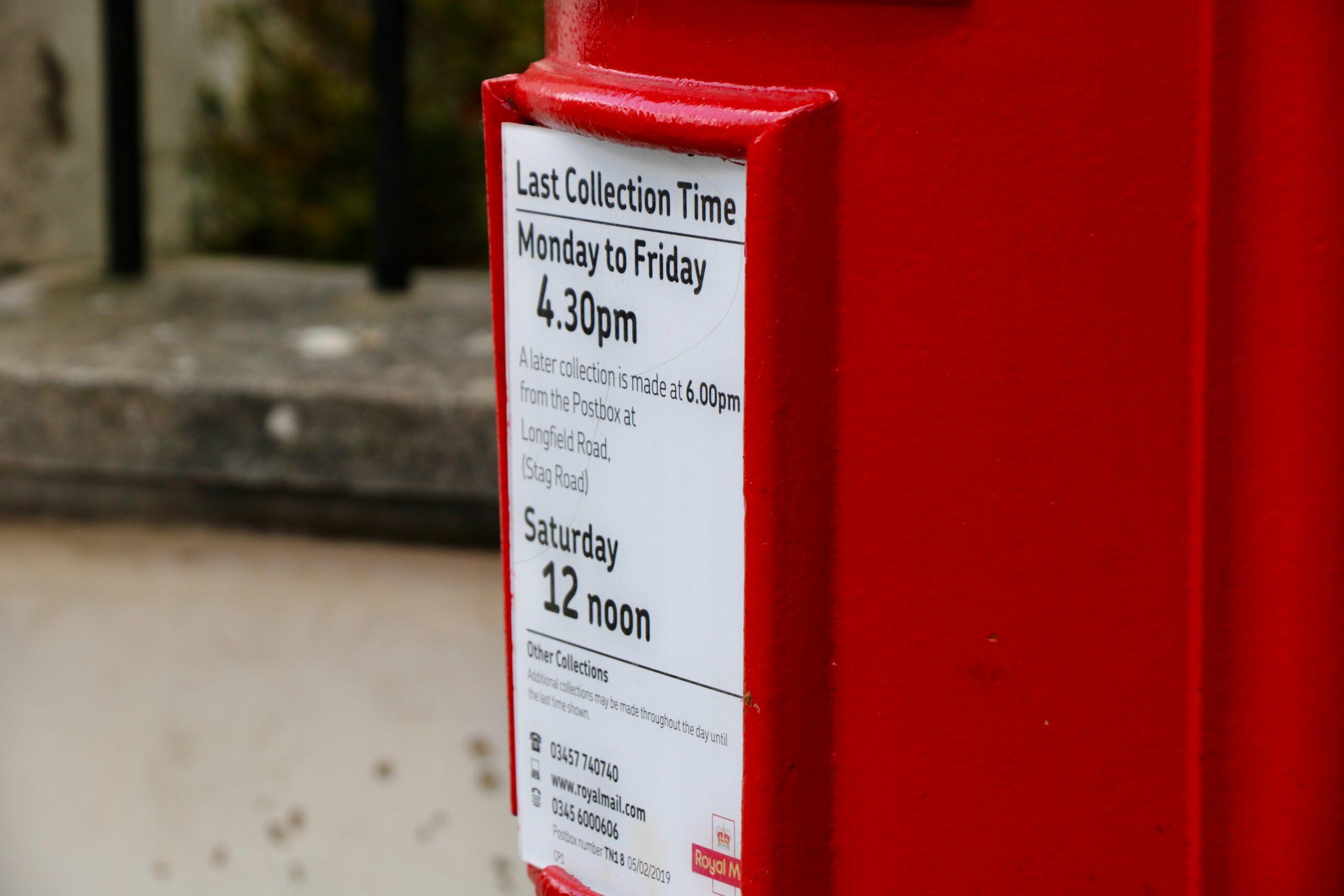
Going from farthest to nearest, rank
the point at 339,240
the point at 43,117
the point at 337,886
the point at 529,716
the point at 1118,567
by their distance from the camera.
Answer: the point at 339,240, the point at 43,117, the point at 337,886, the point at 529,716, the point at 1118,567

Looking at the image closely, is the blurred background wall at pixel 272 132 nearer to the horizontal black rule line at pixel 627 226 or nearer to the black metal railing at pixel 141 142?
the black metal railing at pixel 141 142

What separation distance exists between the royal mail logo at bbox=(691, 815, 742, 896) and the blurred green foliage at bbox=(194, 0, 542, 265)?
244 centimetres

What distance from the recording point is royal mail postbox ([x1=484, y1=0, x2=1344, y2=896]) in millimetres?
755

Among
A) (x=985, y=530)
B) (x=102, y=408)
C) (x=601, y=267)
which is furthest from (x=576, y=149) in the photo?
(x=102, y=408)

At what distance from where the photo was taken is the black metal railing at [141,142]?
2.35 metres

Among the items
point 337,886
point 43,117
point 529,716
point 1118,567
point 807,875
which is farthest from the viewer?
point 43,117

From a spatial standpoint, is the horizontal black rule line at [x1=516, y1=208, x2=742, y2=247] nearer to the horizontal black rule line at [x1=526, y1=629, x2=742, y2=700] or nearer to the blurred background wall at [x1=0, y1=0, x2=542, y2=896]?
the horizontal black rule line at [x1=526, y1=629, x2=742, y2=700]

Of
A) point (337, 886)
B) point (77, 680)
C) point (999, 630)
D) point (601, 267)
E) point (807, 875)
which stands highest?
point (601, 267)

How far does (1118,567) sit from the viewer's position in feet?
2.63

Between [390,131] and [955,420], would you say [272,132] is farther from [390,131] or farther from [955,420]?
[955,420]

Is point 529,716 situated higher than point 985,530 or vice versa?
point 985,530

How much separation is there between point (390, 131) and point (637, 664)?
159 centimetres

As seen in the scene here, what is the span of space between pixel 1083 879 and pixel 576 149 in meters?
0.47

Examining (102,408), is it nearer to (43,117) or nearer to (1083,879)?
(43,117)
